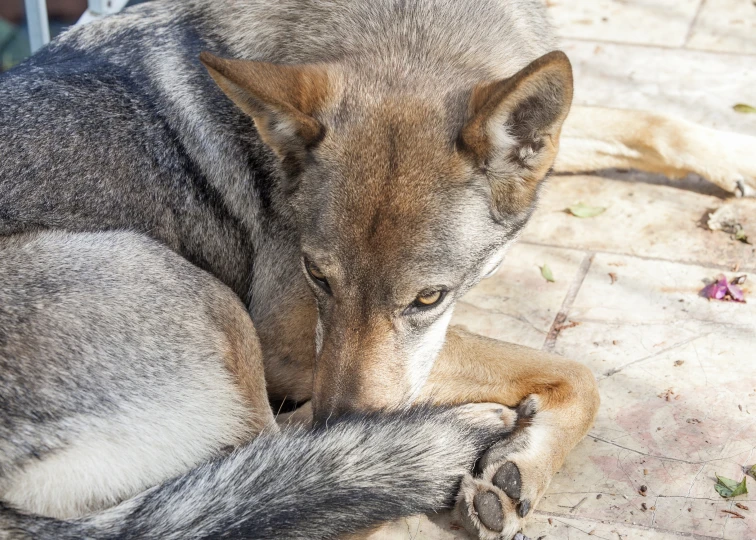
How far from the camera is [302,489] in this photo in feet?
10.1

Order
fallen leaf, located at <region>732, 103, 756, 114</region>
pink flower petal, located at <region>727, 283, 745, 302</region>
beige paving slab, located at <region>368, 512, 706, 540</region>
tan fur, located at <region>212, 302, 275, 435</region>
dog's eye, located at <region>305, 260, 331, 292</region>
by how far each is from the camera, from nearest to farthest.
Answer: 1. beige paving slab, located at <region>368, 512, 706, 540</region>
2. dog's eye, located at <region>305, 260, 331, 292</region>
3. tan fur, located at <region>212, 302, 275, 435</region>
4. pink flower petal, located at <region>727, 283, 745, 302</region>
5. fallen leaf, located at <region>732, 103, 756, 114</region>

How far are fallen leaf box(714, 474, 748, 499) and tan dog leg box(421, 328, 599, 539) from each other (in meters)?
0.56

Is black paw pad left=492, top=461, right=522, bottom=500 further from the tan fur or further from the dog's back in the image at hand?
the dog's back

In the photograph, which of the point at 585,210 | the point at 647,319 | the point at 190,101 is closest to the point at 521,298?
the point at 647,319

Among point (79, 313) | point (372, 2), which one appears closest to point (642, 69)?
point (372, 2)

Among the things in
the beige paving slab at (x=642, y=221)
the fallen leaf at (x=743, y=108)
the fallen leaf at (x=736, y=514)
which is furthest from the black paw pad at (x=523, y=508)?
the fallen leaf at (x=743, y=108)

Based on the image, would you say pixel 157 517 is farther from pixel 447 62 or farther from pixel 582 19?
pixel 582 19

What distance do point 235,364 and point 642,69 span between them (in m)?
4.19

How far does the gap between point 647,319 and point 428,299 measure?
1.54m

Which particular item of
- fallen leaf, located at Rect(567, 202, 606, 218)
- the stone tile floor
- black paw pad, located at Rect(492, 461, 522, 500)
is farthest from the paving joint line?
Result: black paw pad, located at Rect(492, 461, 522, 500)

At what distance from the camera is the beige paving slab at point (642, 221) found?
492 centimetres

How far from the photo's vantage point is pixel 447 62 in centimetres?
375

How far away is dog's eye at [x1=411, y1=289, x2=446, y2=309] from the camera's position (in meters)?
3.49

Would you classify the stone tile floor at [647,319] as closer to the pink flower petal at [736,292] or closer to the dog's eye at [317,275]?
the pink flower petal at [736,292]
